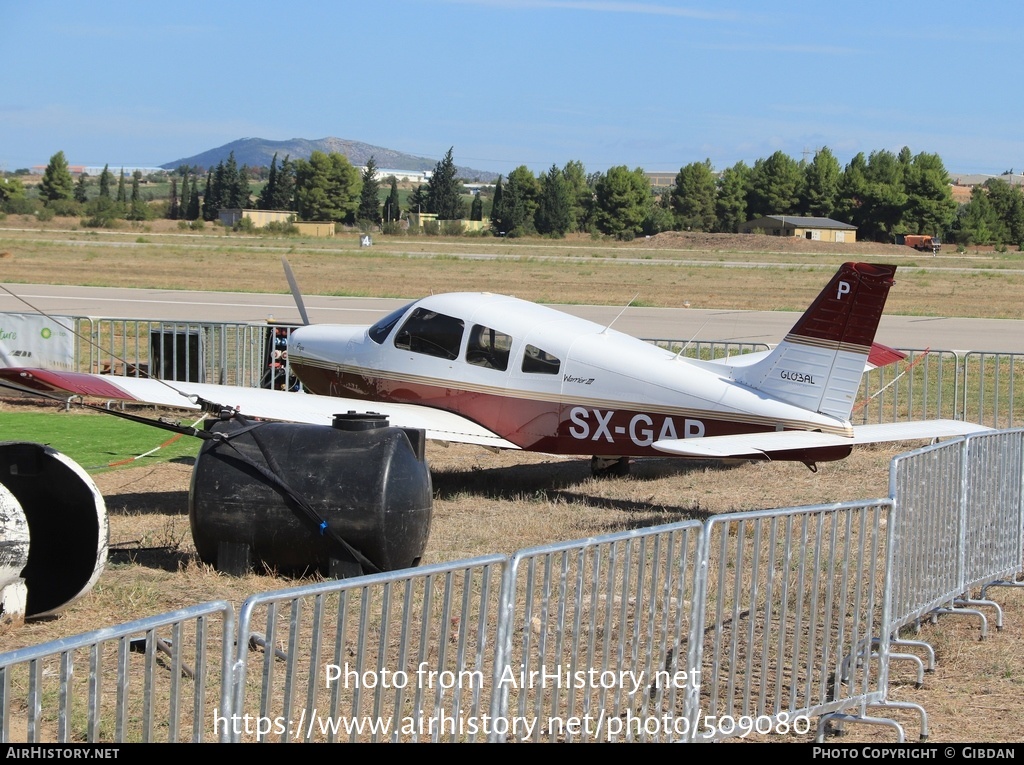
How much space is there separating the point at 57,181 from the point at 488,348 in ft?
473

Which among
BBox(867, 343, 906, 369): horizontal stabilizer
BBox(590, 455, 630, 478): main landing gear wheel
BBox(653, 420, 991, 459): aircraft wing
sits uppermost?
BBox(867, 343, 906, 369): horizontal stabilizer

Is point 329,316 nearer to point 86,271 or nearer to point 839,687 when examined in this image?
point 86,271

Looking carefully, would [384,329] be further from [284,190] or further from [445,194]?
[284,190]

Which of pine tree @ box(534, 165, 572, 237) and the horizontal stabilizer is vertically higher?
pine tree @ box(534, 165, 572, 237)

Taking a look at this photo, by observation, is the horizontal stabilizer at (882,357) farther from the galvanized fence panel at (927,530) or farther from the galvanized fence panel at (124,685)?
the galvanized fence panel at (124,685)

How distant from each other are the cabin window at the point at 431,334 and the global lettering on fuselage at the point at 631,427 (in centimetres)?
154

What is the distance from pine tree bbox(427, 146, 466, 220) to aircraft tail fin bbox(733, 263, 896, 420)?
138034 mm

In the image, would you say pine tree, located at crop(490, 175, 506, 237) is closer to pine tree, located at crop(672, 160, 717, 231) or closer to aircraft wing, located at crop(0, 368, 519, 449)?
pine tree, located at crop(672, 160, 717, 231)

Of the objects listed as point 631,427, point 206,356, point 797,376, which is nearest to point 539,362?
point 631,427

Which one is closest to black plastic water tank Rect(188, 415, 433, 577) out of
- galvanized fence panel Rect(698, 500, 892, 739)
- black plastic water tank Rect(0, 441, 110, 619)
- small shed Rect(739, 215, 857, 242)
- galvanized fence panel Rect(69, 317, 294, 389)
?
black plastic water tank Rect(0, 441, 110, 619)

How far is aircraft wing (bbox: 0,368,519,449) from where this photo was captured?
9.83 m

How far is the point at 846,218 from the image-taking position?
132 meters

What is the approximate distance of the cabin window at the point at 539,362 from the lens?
1186 centimetres

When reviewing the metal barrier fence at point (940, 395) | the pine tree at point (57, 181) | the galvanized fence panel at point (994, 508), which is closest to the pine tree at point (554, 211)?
the pine tree at point (57, 181)
